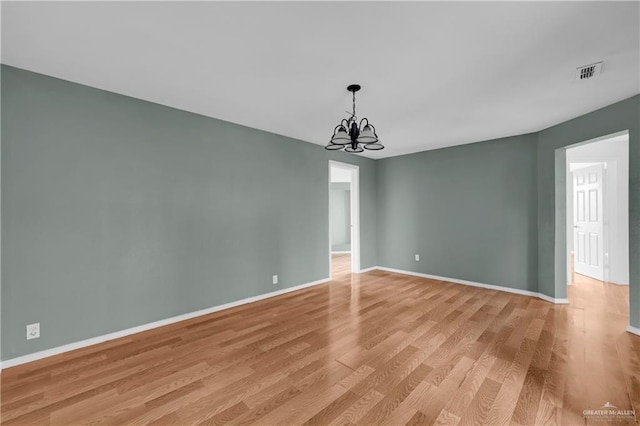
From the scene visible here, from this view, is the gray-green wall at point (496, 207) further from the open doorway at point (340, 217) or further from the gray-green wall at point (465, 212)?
the open doorway at point (340, 217)

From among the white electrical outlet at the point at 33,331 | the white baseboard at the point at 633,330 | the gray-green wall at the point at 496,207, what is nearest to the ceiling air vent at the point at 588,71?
the gray-green wall at the point at 496,207

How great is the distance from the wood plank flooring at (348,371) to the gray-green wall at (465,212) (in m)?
1.17

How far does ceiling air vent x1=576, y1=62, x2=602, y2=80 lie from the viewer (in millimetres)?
2420

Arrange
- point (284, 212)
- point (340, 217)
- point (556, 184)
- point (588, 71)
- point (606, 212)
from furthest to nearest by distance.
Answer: point (340, 217), point (606, 212), point (284, 212), point (556, 184), point (588, 71)

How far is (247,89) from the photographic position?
9.55ft

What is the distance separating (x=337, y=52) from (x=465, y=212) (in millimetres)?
4114

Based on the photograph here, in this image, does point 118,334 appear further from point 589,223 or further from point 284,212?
point 589,223

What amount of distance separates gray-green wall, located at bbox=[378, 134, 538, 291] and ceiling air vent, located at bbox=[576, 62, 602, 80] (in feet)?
6.70

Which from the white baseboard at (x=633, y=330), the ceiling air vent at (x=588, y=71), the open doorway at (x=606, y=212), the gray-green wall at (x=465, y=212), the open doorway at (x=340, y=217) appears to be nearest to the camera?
the ceiling air vent at (x=588, y=71)

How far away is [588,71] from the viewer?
2492 mm

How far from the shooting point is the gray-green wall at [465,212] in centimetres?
452

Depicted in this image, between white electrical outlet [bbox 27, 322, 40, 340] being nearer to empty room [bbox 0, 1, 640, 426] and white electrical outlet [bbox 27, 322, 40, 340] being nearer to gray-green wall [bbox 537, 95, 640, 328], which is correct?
empty room [bbox 0, 1, 640, 426]

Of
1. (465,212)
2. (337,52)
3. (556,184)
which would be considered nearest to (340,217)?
(465,212)

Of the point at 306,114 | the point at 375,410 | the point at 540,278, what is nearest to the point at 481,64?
the point at 306,114
